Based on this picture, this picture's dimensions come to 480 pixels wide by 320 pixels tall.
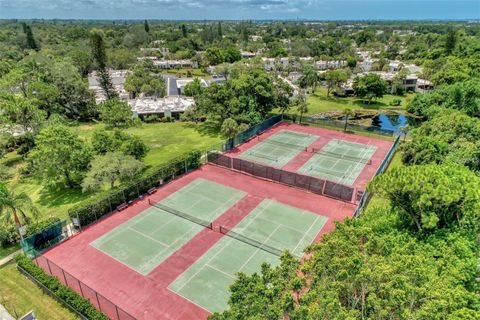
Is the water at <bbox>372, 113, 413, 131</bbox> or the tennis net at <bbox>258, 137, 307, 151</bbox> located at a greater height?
the tennis net at <bbox>258, 137, 307, 151</bbox>

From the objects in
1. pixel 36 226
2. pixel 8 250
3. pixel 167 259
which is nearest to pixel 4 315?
pixel 8 250

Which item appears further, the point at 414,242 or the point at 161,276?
the point at 161,276

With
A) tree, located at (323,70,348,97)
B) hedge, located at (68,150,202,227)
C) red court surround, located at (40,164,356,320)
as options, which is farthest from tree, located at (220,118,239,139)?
tree, located at (323,70,348,97)

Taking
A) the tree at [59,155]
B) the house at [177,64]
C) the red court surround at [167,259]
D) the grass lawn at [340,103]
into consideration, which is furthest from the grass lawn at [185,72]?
the red court surround at [167,259]

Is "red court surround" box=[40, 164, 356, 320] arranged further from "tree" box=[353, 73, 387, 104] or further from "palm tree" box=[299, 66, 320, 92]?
"palm tree" box=[299, 66, 320, 92]

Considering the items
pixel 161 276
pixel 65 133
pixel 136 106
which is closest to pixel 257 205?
pixel 161 276

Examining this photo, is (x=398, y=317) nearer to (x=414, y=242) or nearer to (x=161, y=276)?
(x=414, y=242)

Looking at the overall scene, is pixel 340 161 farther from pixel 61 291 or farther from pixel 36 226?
pixel 36 226
